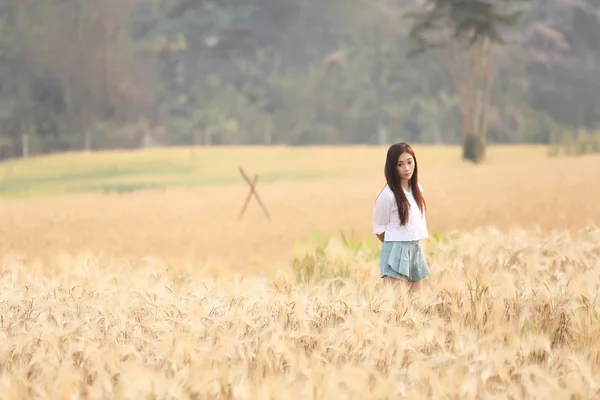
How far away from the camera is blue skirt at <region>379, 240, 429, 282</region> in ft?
19.0

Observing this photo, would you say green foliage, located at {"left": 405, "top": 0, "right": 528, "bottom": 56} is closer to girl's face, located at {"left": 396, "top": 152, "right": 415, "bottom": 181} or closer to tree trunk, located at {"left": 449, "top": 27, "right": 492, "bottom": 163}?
tree trunk, located at {"left": 449, "top": 27, "right": 492, "bottom": 163}

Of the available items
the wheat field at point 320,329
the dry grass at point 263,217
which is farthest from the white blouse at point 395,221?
the dry grass at point 263,217

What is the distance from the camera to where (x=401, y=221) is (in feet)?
18.8

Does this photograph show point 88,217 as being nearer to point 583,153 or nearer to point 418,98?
point 583,153

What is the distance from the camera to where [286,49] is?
49.9m

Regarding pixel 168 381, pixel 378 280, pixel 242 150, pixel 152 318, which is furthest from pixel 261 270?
pixel 242 150

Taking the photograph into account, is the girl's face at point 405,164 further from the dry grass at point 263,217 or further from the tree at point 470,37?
the tree at point 470,37

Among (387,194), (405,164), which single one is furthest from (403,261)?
(405,164)

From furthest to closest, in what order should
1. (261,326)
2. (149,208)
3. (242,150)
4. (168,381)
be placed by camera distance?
(242,150) → (149,208) → (261,326) → (168,381)

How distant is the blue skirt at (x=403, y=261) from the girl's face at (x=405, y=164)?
50cm

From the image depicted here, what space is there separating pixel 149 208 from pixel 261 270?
A: 7.94 m

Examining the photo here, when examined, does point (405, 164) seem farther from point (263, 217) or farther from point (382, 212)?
point (263, 217)

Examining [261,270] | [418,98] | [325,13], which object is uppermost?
[325,13]

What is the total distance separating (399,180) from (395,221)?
28 centimetres
